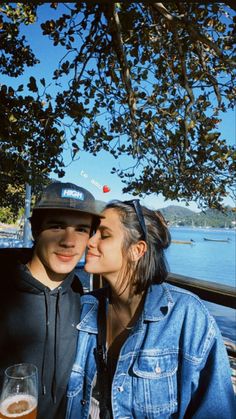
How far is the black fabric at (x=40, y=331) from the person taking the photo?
5.47ft

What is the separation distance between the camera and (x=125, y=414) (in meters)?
1.69

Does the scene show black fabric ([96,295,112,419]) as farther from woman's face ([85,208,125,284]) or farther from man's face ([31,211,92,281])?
man's face ([31,211,92,281])

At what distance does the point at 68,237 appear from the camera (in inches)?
72.4

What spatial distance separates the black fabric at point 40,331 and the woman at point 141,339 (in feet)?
0.32

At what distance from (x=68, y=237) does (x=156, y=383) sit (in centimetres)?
94

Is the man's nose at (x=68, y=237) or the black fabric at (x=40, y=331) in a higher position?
the man's nose at (x=68, y=237)

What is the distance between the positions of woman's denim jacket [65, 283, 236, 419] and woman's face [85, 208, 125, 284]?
31 cm

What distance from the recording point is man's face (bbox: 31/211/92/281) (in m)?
1.81

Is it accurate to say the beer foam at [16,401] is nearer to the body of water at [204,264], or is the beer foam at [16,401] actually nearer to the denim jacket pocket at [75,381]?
the denim jacket pocket at [75,381]

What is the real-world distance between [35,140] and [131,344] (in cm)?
294

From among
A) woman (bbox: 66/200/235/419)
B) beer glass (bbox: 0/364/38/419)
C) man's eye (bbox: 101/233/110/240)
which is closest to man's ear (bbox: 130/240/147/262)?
woman (bbox: 66/200/235/419)

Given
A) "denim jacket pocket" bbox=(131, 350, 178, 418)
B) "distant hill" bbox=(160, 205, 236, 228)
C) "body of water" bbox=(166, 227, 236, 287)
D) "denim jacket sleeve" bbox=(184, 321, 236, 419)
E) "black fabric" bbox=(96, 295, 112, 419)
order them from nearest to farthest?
"denim jacket sleeve" bbox=(184, 321, 236, 419)
"denim jacket pocket" bbox=(131, 350, 178, 418)
"black fabric" bbox=(96, 295, 112, 419)
"distant hill" bbox=(160, 205, 236, 228)
"body of water" bbox=(166, 227, 236, 287)

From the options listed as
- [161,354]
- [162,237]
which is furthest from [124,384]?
[162,237]

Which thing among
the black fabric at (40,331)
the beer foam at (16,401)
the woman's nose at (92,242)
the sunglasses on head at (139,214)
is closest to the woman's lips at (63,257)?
the black fabric at (40,331)
